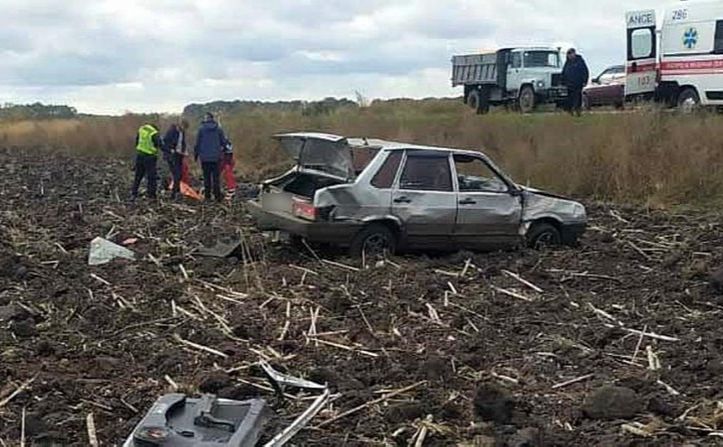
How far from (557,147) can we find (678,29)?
22.1ft

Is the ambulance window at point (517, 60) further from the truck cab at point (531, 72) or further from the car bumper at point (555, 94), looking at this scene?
the car bumper at point (555, 94)

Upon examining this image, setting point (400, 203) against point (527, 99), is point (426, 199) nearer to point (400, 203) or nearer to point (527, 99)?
point (400, 203)

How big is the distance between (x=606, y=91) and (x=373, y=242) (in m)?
19.4

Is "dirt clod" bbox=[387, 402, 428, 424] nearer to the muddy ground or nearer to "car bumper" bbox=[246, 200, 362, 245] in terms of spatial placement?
the muddy ground

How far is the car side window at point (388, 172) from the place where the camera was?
39.4ft

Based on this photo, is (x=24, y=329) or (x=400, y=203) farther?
(x=400, y=203)

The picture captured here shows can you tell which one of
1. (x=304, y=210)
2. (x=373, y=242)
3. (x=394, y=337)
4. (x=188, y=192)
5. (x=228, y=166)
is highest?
(x=304, y=210)

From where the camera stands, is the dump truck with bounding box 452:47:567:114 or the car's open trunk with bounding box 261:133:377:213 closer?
the car's open trunk with bounding box 261:133:377:213

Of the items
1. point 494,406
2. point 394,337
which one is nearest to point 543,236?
point 394,337

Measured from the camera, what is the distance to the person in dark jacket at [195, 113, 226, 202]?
19188 millimetres

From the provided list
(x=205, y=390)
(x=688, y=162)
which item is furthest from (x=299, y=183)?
(x=688, y=162)

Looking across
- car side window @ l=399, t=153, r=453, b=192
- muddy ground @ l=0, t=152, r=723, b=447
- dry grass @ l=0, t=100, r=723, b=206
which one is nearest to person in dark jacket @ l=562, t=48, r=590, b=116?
dry grass @ l=0, t=100, r=723, b=206

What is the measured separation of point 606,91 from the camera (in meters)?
30.1

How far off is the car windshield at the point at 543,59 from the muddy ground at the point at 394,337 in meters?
18.1
